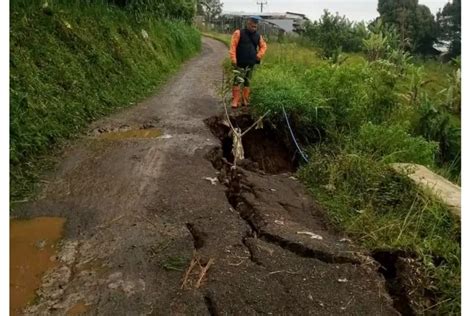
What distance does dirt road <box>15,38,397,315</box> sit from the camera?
9.37ft

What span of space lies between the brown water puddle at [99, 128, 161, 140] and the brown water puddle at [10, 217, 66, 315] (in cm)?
221

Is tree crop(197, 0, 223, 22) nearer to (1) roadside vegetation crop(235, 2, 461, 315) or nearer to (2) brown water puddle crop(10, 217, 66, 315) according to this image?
(1) roadside vegetation crop(235, 2, 461, 315)

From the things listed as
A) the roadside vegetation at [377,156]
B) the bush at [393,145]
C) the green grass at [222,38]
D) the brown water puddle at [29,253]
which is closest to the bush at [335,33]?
the green grass at [222,38]

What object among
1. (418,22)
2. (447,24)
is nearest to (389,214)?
(418,22)

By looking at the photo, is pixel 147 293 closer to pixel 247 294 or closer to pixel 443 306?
pixel 247 294

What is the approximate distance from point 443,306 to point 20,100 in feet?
14.8

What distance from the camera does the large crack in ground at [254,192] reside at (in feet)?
11.0

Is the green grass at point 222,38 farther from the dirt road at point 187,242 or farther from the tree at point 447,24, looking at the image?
the dirt road at point 187,242

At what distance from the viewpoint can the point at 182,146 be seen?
561 cm

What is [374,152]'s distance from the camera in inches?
222

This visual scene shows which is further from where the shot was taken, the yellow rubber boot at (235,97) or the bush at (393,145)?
the yellow rubber boot at (235,97)

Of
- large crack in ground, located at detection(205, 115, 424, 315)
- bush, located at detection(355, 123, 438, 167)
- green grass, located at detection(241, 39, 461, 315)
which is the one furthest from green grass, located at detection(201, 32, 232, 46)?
bush, located at detection(355, 123, 438, 167)

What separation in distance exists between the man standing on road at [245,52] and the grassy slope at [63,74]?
1862 millimetres

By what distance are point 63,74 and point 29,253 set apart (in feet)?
12.0
